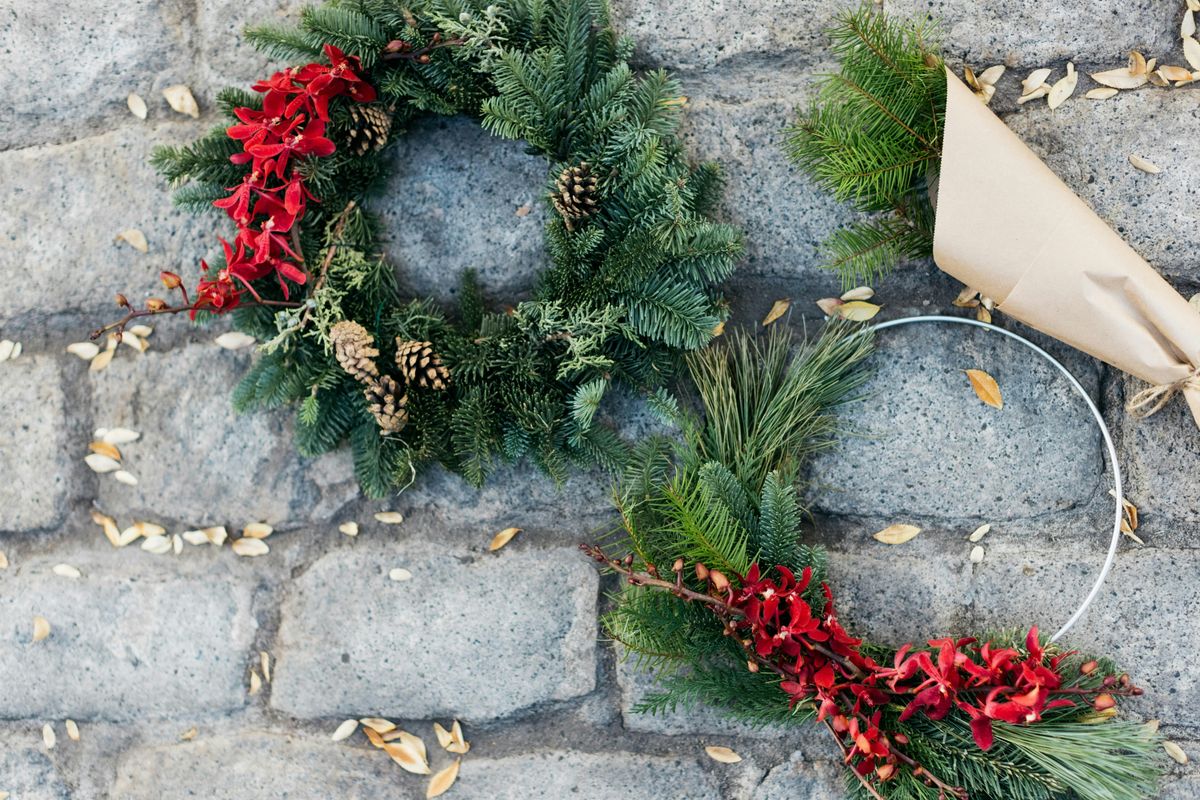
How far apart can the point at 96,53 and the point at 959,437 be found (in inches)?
56.1

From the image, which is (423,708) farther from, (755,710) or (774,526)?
(774,526)

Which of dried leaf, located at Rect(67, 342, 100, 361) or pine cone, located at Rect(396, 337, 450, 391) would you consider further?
dried leaf, located at Rect(67, 342, 100, 361)

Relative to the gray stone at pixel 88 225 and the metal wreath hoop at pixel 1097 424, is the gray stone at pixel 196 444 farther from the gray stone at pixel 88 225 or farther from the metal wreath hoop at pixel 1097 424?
the metal wreath hoop at pixel 1097 424

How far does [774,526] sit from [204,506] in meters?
0.88

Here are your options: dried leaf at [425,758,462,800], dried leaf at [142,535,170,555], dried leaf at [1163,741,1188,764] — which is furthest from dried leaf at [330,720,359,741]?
dried leaf at [1163,741,1188,764]

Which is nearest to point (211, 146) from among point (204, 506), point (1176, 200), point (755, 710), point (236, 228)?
point (236, 228)

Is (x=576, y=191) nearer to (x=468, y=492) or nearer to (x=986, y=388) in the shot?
(x=468, y=492)

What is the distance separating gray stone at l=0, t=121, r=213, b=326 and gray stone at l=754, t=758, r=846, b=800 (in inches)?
45.1

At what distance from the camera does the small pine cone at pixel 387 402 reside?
3.90 feet

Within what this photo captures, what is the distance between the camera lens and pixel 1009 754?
1140mm

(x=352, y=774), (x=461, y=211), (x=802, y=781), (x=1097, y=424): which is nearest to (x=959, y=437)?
(x=1097, y=424)

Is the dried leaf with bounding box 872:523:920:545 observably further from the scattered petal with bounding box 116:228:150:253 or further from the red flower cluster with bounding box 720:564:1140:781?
the scattered petal with bounding box 116:228:150:253

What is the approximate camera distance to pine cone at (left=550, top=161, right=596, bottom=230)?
45.3 inches

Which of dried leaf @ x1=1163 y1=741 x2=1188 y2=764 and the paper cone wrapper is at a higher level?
the paper cone wrapper
